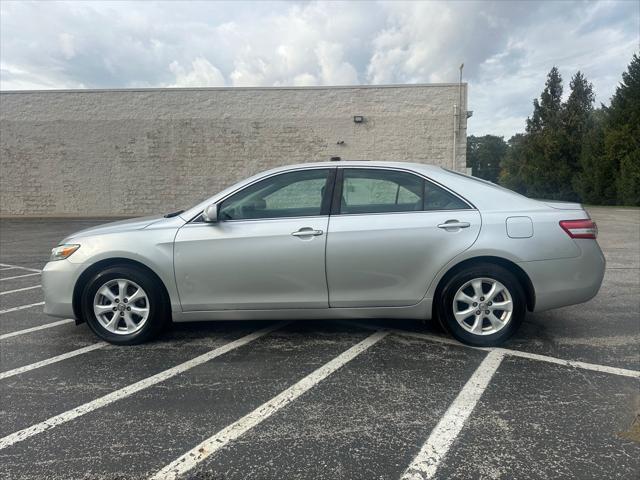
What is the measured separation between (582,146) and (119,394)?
124 ft

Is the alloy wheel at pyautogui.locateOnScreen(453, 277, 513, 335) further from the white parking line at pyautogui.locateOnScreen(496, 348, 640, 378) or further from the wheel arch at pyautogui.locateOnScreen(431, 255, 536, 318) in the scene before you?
the white parking line at pyautogui.locateOnScreen(496, 348, 640, 378)

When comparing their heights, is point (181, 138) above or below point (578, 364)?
above

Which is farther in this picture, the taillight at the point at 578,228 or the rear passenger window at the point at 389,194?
the rear passenger window at the point at 389,194

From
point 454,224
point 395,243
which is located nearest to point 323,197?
point 395,243

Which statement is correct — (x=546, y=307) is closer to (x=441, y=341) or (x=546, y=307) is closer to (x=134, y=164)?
(x=441, y=341)

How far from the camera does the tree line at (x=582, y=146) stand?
1082 inches

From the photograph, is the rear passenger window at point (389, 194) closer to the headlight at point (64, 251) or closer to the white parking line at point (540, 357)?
the white parking line at point (540, 357)

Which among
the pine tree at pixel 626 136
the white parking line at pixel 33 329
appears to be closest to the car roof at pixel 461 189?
the white parking line at pixel 33 329

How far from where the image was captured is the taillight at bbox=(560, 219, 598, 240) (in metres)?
3.53

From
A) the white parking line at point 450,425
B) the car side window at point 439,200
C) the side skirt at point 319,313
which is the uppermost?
the car side window at point 439,200

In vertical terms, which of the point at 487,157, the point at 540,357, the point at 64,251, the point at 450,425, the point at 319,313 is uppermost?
the point at 487,157

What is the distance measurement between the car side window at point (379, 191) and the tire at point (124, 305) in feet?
5.95

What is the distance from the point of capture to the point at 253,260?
11.7ft

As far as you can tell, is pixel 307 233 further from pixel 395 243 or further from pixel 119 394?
pixel 119 394
